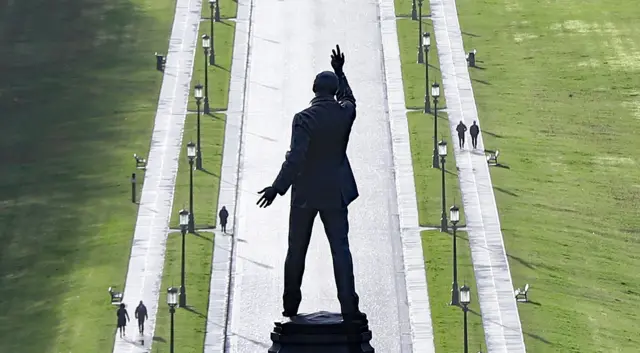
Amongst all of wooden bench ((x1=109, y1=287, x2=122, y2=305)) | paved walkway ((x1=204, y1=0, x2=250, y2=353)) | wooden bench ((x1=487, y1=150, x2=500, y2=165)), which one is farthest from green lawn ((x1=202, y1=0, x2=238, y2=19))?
wooden bench ((x1=109, y1=287, x2=122, y2=305))

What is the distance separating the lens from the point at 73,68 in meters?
131

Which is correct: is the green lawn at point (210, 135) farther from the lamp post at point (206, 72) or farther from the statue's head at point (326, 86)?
the statue's head at point (326, 86)

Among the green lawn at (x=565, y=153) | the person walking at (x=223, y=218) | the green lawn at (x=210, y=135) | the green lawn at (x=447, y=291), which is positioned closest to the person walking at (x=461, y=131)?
the green lawn at (x=565, y=153)

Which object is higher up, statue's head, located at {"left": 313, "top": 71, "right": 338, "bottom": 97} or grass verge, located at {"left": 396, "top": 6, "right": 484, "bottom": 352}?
grass verge, located at {"left": 396, "top": 6, "right": 484, "bottom": 352}

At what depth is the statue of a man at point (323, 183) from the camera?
135 feet

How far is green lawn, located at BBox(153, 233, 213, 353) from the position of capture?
9019cm

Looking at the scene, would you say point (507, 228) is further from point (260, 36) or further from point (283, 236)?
point (260, 36)

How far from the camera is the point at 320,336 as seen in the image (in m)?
40.5

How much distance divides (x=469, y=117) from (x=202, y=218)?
22.1m

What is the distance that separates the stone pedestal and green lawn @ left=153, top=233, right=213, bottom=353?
4815 cm

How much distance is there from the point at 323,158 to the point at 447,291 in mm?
54745

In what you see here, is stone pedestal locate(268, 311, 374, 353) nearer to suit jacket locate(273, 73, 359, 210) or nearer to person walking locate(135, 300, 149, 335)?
suit jacket locate(273, 73, 359, 210)

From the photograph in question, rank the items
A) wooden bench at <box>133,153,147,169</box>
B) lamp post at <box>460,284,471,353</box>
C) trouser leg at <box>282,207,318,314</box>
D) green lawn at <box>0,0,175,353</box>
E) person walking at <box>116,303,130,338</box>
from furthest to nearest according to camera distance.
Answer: wooden bench at <box>133,153,147,169</box>, green lawn at <box>0,0,175,353</box>, person walking at <box>116,303,130,338</box>, lamp post at <box>460,284,471,353</box>, trouser leg at <box>282,207,318,314</box>

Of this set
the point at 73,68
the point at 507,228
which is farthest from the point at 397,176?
the point at 73,68
